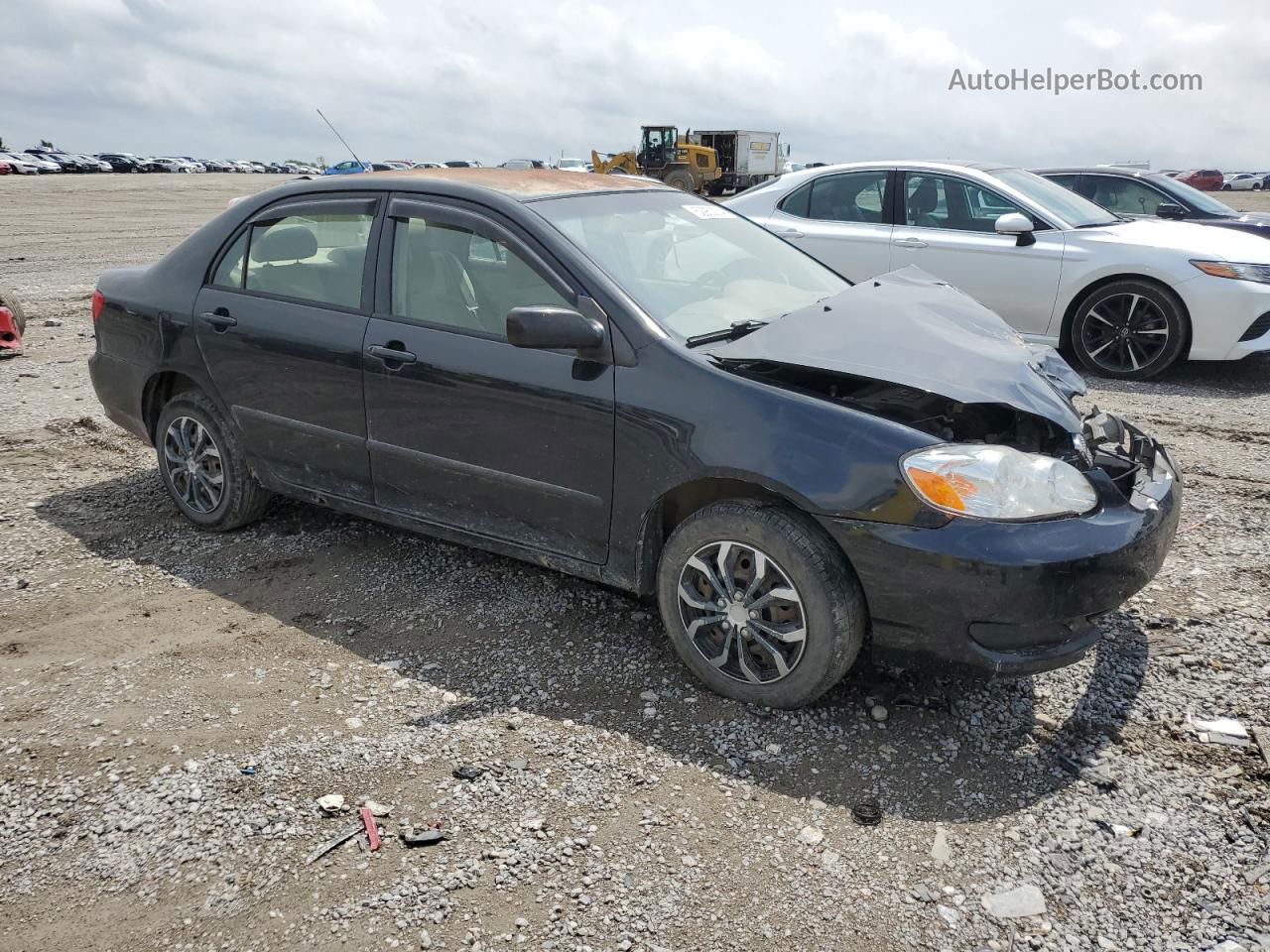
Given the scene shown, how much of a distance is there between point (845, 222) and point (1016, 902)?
718 centimetres

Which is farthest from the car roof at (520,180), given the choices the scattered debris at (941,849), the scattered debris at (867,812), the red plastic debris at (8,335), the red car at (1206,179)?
the red car at (1206,179)

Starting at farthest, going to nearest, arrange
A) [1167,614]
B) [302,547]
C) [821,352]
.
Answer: [302,547]
[1167,614]
[821,352]

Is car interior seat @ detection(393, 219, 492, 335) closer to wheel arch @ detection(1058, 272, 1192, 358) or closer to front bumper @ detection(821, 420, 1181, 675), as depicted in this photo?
front bumper @ detection(821, 420, 1181, 675)

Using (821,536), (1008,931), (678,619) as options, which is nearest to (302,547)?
(678,619)

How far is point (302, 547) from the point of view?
15.5 feet

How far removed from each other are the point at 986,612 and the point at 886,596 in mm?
288

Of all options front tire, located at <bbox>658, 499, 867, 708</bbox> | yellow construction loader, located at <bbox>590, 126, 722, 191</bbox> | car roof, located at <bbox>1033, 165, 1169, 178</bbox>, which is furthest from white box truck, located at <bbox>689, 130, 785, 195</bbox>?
front tire, located at <bbox>658, 499, 867, 708</bbox>

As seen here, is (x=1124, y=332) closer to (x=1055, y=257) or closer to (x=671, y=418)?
(x=1055, y=257)

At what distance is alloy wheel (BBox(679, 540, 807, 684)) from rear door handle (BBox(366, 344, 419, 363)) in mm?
1406

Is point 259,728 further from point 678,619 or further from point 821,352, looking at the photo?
point 821,352

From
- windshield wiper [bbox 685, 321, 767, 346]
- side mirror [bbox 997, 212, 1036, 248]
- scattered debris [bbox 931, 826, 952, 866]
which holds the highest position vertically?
side mirror [bbox 997, 212, 1036, 248]

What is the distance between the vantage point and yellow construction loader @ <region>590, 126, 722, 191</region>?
37.4 metres

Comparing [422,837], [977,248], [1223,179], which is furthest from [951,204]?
[1223,179]

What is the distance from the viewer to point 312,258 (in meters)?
4.31
